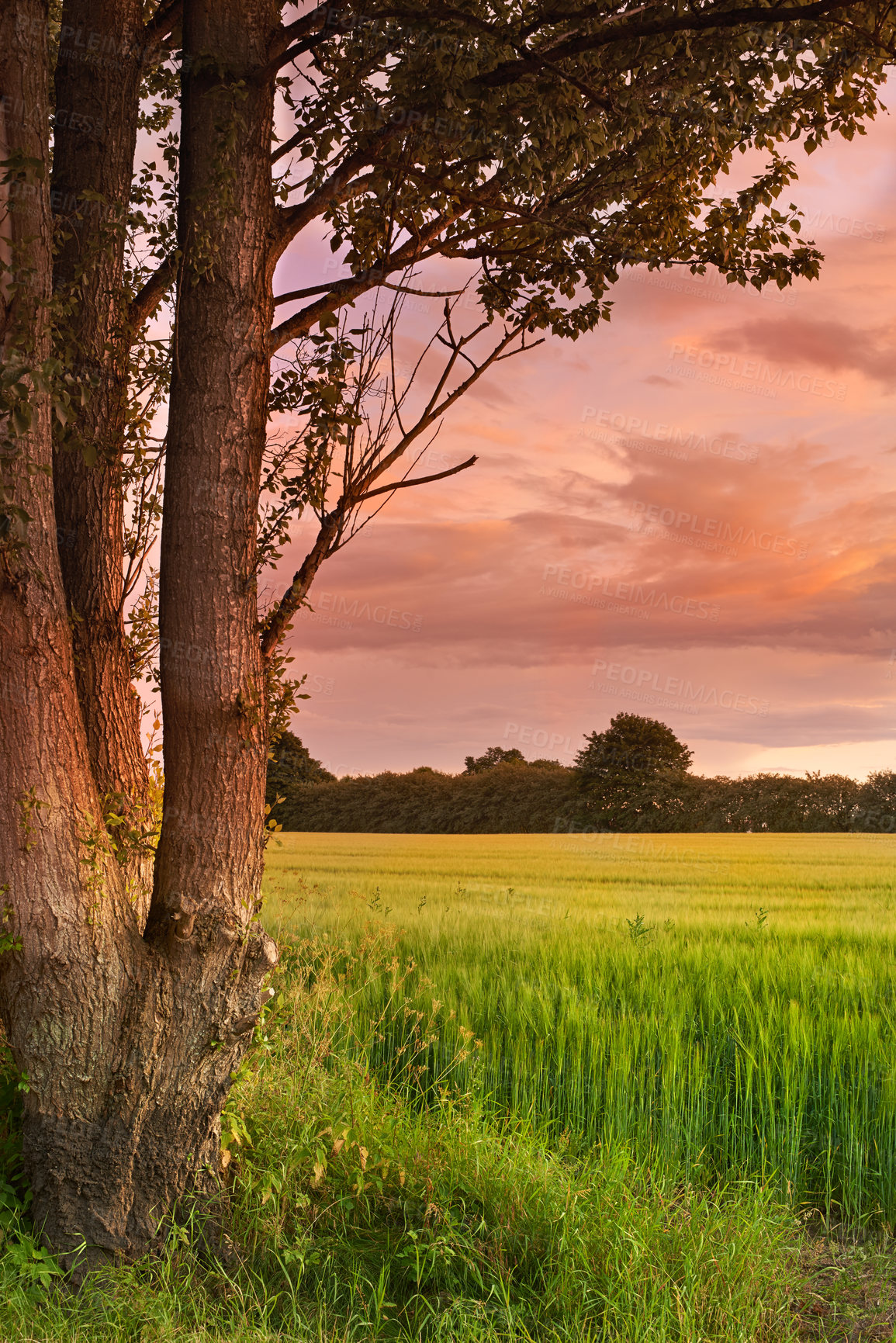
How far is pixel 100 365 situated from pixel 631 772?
5021cm

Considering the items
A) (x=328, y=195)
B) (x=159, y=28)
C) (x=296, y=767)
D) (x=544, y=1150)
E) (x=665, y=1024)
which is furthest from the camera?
(x=296, y=767)

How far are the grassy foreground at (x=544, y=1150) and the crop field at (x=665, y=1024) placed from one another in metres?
0.03

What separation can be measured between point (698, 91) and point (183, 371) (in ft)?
10.2

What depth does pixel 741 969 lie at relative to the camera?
775 cm

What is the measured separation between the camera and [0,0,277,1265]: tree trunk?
392 cm

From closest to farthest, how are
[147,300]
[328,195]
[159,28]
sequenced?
[328,195] < [147,300] < [159,28]

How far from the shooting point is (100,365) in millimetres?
5059

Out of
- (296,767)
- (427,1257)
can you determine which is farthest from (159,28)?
(296,767)

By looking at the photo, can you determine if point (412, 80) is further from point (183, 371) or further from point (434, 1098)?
point (434, 1098)

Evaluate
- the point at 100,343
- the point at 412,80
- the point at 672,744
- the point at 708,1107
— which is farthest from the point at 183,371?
the point at 672,744

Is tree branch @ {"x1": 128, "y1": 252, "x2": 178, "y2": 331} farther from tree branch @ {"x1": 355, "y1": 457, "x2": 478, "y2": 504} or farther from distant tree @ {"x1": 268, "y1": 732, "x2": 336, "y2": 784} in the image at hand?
distant tree @ {"x1": 268, "y1": 732, "x2": 336, "y2": 784}

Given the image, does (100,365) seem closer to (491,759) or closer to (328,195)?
(328,195)

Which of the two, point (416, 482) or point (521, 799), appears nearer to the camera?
point (416, 482)

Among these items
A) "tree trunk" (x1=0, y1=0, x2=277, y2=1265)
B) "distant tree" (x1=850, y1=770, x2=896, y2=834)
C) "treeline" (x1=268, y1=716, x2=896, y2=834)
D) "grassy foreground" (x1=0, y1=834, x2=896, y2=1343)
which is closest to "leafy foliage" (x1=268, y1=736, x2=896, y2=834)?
"treeline" (x1=268, y1=716, x2=896, y2=834)
